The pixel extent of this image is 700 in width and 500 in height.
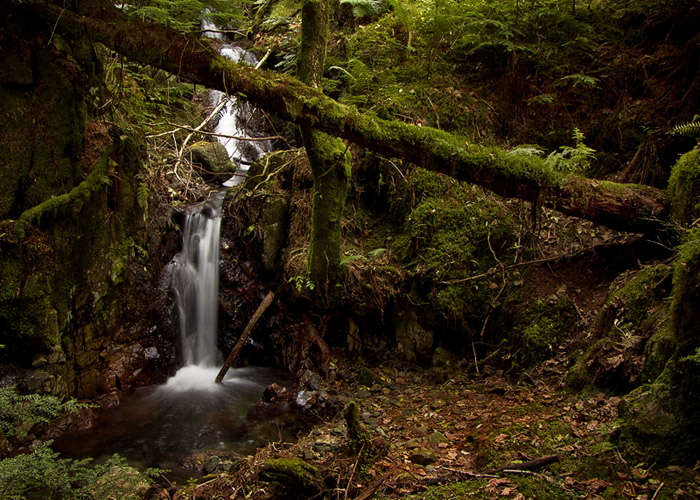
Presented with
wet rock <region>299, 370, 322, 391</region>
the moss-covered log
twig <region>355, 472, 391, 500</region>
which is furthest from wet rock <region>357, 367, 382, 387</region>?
the moss-covered log

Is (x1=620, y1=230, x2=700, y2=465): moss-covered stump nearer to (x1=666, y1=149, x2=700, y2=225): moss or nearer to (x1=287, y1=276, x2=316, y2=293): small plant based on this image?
(x1=666, y1=149, x2=700, y2=225): moss

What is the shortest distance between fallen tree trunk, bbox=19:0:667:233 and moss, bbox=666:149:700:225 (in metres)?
0.17

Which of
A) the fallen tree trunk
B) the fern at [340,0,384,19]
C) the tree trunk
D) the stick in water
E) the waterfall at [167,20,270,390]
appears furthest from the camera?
the fern at [340,0,384,19]

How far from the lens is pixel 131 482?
4086 mm

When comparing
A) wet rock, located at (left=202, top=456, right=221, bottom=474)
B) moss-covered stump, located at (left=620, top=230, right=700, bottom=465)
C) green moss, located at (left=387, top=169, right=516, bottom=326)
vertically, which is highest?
green moss, located at (left=387, top=169, right=516, bottom=326)

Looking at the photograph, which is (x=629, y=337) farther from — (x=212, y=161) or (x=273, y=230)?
(x=212, y=161)

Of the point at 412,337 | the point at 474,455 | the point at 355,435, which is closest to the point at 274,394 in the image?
the point at 412,337

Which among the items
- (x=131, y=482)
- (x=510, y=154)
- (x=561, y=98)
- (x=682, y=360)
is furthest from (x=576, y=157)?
(x=131, y=482)

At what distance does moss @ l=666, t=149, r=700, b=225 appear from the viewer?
431 cm

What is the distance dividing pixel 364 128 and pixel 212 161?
22.1ft

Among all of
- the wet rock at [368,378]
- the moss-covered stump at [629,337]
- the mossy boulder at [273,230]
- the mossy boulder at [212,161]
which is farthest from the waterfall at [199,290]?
the moss-covered stump at [629,337]

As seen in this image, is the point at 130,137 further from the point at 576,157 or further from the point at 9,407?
the point at 576,157

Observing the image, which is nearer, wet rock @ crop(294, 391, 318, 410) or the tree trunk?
the tree trunk

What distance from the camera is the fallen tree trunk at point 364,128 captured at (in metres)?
4.09
